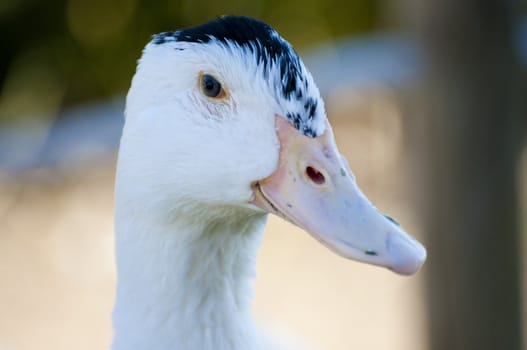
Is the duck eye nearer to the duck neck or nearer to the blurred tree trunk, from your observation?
the duck neck

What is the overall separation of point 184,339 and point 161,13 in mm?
2971

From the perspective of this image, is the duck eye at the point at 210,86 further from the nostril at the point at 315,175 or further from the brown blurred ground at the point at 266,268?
the brown blurred ground at the point at 266,268

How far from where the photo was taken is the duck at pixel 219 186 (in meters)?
1.10

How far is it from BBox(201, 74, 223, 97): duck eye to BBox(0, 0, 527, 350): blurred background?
83 cm

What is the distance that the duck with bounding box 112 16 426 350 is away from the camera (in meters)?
1.10

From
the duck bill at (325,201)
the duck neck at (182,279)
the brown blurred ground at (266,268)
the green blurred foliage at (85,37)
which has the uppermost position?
the duck bill at (325,201)

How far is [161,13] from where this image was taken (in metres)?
4.07

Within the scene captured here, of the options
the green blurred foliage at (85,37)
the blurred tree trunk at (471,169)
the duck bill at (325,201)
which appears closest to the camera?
the duck bill at (325,201)

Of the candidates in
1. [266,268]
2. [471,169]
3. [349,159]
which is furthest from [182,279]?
[349,159]

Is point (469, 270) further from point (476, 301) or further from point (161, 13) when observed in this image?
point (161, 13)

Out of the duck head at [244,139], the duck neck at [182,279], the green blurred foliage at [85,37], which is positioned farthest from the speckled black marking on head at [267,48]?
the green blurred foliage at [85,37]

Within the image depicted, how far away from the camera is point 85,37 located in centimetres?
400

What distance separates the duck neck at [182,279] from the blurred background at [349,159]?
59cm

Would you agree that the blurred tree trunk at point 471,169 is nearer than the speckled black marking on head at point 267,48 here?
No
